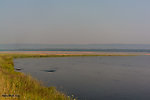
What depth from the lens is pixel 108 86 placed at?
65.0 ft

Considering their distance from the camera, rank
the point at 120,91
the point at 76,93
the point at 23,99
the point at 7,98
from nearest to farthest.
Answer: the point at 7,98, the point at 23,99, the point at 76,93, the point at 120,91

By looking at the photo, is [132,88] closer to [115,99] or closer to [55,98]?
[115,99]

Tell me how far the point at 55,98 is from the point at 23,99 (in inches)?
121

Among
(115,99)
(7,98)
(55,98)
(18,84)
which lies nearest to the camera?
(7,98)

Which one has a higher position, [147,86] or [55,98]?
[55,98]

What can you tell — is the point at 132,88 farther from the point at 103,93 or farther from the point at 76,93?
the point at 76,93

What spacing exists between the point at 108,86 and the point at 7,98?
13415 millimetres

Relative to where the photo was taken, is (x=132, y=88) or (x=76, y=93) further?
(x=132, y=88)

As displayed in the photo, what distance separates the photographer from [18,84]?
47.2 ft

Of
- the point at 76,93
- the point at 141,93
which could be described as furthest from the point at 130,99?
the point at 76,93

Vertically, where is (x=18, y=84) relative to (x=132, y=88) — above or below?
above

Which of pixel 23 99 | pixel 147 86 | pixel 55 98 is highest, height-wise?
pixel 23 99

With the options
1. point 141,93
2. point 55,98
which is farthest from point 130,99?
point 55,98

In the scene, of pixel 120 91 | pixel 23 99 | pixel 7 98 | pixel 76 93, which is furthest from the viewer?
pixel 120 91
